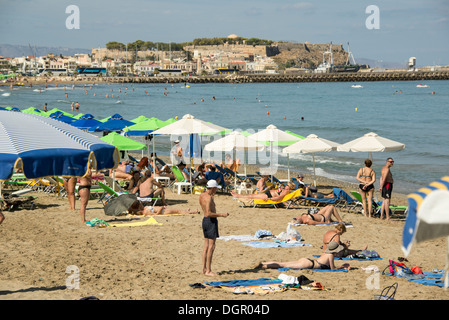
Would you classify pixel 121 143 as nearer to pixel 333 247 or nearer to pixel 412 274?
pixel 333 247

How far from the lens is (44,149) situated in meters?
6.43

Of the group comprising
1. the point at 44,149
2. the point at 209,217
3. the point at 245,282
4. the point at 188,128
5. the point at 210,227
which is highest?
the point at 44,149

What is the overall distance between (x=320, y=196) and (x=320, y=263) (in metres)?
5.68

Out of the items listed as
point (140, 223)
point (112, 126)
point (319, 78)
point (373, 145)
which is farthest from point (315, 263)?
point (319, 78)

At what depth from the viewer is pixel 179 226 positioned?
10.5m

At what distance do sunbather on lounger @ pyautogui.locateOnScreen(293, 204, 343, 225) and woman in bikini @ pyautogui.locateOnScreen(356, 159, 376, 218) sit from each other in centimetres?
121

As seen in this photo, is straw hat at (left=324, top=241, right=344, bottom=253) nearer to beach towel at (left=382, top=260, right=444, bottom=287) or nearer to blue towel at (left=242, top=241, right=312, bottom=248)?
beach towel at (left=382, top=260, right=444, bottom=287)

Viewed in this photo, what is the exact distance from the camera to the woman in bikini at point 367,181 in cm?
1197

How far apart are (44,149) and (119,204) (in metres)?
5.06

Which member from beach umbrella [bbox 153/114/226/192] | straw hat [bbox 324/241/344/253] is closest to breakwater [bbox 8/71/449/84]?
beach umbrella [bbox 153/114/226/192]

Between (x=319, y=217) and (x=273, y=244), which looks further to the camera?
(x=319, y=217)

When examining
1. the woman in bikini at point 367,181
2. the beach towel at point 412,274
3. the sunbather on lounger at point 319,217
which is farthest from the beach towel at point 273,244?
the woman in bikini at point 367,181
